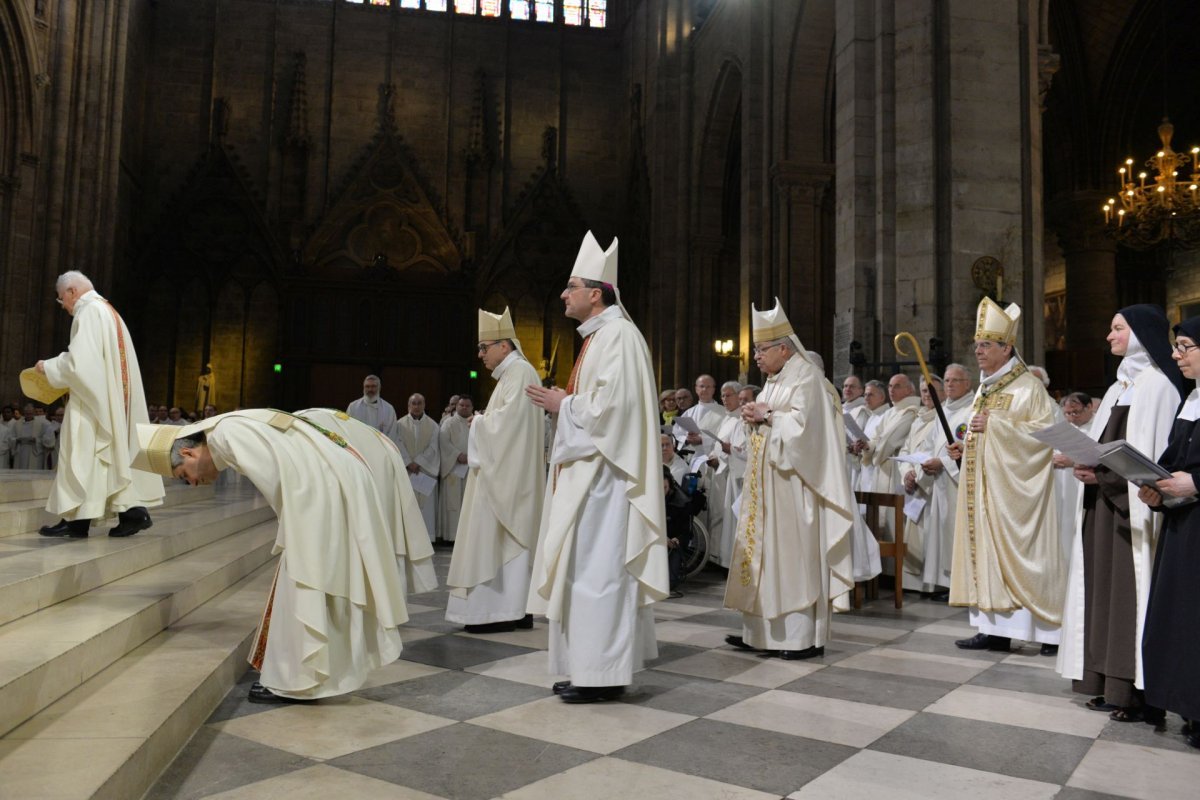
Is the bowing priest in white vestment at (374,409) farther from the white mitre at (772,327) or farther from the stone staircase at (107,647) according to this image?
the white mitre at (772,327)

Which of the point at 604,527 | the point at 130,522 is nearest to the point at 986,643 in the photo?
the point at 604,527

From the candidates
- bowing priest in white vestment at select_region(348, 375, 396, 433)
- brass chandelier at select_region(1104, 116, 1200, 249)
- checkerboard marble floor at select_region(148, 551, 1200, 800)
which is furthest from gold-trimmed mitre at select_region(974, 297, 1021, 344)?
brass chandelier at select_region(1104, 116, 1200, 249)

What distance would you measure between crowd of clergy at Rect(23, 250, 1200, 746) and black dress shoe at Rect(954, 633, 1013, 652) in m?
0.01

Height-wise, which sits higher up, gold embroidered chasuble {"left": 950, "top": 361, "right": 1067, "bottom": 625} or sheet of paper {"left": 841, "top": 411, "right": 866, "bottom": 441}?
sheet of paper {"left": 841, "top": 411, "right": 866, "bottom": 441}

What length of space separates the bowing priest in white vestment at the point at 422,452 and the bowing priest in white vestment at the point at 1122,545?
26.7ft

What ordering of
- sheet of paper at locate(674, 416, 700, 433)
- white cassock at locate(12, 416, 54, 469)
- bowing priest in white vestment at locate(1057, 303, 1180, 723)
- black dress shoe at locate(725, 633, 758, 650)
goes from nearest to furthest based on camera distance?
1. bowing priest in white vestment at locate(1057, 303, 1180, 723)
2. black dress shoe at locate(725, 633, 758, 650)
3. sheet of paper at locate(674, 416, 700, 433)
4. white cassock at locate(12, 416, 54, 469)

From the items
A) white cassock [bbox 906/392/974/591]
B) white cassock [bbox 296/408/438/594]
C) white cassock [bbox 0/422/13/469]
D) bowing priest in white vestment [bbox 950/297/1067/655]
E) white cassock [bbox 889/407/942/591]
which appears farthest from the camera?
white cassock [bbox 0/422/13/469]

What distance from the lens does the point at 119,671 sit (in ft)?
12.2

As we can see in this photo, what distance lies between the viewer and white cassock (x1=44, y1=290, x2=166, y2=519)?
5.66m

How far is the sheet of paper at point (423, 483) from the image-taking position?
11.2m

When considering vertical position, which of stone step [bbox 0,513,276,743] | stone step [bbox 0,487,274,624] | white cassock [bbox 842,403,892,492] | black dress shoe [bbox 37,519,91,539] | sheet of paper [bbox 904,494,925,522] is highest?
white cassock [bbox 842,403,892,492]

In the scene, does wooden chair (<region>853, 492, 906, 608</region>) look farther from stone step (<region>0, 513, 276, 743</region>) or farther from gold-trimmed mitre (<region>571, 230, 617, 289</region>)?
stone step (<region>0, 513, 276, 743</region>)

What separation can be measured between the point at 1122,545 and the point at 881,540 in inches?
134

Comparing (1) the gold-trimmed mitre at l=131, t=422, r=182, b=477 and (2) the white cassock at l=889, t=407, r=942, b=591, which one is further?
(2) the white cassock at l=889, t=407, r=942, b=591
